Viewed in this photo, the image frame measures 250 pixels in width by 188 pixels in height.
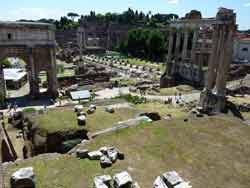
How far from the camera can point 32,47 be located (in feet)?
120

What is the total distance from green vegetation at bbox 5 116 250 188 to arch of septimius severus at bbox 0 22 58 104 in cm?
2735

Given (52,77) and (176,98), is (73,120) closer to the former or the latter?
(176,98)

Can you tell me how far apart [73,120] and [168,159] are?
29.6 ft

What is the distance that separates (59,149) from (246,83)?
116 ft

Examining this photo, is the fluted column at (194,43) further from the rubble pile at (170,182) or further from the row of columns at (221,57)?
the rubble pile at (170,182)

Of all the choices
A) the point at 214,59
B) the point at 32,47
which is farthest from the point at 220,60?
the point at 32,47

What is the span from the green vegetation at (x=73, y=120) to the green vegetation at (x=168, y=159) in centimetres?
379

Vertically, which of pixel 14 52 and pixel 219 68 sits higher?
pixel 14 52

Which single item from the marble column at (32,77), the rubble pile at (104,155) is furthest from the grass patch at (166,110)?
the marble column at (32,77)

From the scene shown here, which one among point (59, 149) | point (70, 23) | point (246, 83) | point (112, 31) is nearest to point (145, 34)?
point (112, 31)

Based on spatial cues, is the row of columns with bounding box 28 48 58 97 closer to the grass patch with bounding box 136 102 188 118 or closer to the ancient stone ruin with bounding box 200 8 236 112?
the grass patch with bounding box 136 102 188 118

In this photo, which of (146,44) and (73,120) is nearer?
(73,120)

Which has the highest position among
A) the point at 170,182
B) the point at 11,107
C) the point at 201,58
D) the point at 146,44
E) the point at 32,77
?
the point at 146,44

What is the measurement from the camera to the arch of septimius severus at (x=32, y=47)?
35.0 m
